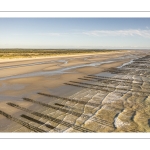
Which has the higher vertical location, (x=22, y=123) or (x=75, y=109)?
(x=75, y=109)

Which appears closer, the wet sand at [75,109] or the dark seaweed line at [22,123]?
the dark seaweed line at [22,123]

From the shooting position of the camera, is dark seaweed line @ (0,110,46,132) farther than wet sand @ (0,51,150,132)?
No

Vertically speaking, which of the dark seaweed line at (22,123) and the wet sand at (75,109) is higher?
the wet sand at (75,109)

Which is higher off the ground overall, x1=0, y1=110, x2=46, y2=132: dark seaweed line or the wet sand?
the wet sand

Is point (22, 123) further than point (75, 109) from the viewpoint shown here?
No
